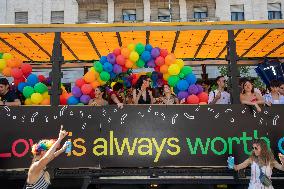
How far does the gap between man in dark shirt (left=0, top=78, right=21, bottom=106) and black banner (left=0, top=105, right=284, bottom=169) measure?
40 centimetres

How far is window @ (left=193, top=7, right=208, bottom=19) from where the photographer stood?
91.8 feet

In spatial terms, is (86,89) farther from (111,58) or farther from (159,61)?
(159,61)

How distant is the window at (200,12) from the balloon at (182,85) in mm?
22880

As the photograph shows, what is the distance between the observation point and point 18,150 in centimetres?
571

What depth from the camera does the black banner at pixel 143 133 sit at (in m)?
5.69

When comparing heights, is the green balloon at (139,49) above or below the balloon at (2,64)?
above

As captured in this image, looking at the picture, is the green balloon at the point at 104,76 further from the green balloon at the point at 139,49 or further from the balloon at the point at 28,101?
the balloon at the point at 28,101

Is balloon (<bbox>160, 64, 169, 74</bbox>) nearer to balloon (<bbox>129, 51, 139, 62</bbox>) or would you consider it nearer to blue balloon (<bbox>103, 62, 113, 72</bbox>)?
balloon (<bbox>129, 51, 139, 62</bbox>)

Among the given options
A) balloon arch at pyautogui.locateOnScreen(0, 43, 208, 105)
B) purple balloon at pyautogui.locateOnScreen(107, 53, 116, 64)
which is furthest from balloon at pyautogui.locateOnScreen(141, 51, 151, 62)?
purple balloon at pyautogui.locateOnScreen(107, 53, 116, 64)

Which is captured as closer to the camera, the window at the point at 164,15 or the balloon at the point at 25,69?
the balloon at the point at 25,69

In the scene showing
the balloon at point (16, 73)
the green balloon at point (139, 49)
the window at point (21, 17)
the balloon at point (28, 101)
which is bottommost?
the balloon at point (28, 101)

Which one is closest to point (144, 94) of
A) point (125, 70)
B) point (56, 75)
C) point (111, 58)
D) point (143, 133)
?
point (125, 70)

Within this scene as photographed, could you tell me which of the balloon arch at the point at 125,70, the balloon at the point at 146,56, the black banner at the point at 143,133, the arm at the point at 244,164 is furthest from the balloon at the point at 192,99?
the arm at the point at 244,164

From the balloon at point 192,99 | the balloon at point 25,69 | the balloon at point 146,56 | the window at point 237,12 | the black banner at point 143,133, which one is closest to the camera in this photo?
the black banner at point 143,133
